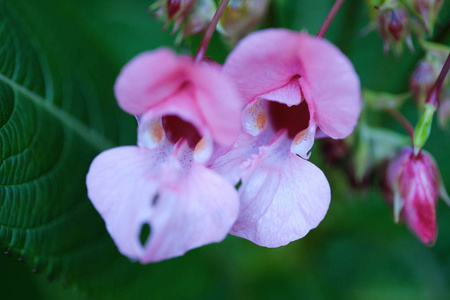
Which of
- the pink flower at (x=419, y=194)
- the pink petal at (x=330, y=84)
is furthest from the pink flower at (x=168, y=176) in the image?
the pink flower at (x=419, y=194)

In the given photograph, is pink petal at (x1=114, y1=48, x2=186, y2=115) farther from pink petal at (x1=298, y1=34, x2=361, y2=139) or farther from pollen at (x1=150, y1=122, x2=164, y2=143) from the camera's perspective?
pink petal at (x1=298, y1=34, x2=361, y2=139)

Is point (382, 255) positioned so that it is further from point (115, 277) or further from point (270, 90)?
point (270, 90)

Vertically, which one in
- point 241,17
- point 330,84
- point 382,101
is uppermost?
point 330,84

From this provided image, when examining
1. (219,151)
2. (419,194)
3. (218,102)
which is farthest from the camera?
(419,194)

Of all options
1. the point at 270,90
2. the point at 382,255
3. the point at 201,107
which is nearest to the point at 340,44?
the point at 270,90

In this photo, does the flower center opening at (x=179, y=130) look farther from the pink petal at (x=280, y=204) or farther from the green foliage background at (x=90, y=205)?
the green foliage background at (x=90, y=205)

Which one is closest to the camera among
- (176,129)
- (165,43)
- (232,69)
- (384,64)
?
(232,69)

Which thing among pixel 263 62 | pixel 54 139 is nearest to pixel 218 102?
pixel 263 62

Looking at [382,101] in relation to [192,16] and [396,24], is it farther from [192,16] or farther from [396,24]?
[192,16]
